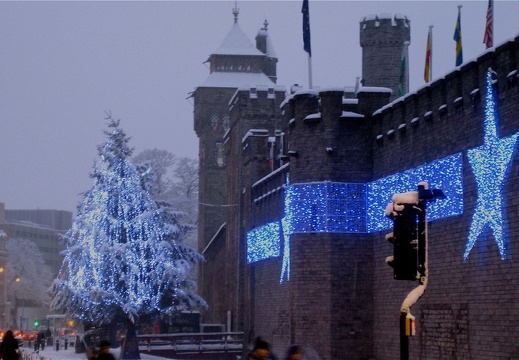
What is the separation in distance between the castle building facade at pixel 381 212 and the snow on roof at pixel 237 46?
3852 centimetres

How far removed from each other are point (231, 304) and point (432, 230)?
26889 mm

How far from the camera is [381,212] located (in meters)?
33.6

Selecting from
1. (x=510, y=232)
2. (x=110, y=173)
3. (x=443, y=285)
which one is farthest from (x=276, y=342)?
(x=510, y=232)

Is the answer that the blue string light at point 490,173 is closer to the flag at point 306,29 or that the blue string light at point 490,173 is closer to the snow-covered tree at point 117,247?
the flag at point 306,29

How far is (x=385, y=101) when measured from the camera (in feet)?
115

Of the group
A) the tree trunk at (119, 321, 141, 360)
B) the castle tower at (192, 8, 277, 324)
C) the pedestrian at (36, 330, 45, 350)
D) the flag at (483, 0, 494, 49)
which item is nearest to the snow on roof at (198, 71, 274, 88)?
the castle tower at (192, 8, 277, 324)

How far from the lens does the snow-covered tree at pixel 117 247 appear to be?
45.1m

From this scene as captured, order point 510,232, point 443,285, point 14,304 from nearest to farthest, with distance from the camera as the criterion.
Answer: point 510,232, point 443,285, point 14,304

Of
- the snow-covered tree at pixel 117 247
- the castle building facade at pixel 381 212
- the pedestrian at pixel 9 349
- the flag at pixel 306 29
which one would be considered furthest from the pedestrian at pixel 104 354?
the snow-covered tree at pixel 117 247

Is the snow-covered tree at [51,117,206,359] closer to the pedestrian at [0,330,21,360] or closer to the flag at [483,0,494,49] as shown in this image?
the pedestrian at [0,330,21,360]

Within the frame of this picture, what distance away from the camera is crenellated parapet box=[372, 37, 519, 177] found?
25406 millimetres

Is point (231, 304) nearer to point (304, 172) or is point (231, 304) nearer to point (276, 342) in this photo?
point (276, 342)

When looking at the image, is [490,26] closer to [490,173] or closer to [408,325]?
[490,173]

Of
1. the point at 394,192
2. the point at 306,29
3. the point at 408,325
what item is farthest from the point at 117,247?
the point at 408,325
